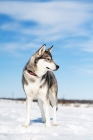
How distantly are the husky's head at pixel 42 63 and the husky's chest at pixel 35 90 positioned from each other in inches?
11.4

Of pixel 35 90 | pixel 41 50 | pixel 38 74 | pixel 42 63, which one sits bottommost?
pixel 35 90

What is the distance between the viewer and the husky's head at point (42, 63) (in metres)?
6.96

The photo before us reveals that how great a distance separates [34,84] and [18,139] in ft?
7.25

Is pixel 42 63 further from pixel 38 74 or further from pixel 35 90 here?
pixel 35 90

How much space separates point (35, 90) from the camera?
23.5 feet

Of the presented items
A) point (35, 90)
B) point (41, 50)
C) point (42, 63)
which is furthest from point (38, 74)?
point (41, 50)

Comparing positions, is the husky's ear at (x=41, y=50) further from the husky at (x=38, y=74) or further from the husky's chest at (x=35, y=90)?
the husky's chest at (x=35, y=90)

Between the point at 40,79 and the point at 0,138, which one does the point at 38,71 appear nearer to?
the point at 40,79

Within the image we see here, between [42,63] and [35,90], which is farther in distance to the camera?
[35,90]

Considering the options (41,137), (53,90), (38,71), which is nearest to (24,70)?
(38,71)

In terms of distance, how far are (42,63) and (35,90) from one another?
728 millimetres

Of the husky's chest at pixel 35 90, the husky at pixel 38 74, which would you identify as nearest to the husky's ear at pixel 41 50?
the husky at pixel 38 74

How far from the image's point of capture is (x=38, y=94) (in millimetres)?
7254

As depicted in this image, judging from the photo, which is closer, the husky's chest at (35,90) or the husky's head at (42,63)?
the husky's head at (42,63)
